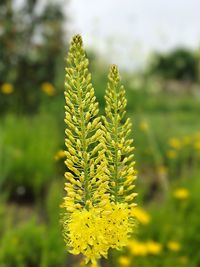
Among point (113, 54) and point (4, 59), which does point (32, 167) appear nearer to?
point (4, 59)

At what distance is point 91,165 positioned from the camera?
1601 millimetres

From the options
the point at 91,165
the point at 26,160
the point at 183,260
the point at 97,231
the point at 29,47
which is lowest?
the point at 183,260

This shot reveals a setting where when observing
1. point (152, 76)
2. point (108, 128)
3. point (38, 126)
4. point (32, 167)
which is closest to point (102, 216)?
point (108, 128)

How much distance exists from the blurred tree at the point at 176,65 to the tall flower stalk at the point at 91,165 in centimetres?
1896

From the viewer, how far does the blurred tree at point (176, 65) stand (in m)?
21.5

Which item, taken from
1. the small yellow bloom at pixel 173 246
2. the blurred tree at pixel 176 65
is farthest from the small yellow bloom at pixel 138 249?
the blurred tree at pixel 176 65

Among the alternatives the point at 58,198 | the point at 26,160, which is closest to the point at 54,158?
the point at 58,198

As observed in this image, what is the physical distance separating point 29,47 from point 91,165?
9.48m

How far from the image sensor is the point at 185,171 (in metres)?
7.69

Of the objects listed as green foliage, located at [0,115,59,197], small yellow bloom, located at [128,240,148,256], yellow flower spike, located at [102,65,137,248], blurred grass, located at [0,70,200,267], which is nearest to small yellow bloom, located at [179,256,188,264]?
blurred grass, located at [0,70,200,267]

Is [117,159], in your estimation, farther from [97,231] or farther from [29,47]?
[29,47]

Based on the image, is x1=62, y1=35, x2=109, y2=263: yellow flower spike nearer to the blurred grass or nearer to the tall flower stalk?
the tall flower stalk

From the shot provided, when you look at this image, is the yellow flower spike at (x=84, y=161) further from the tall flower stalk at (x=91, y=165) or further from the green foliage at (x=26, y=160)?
the green foliage at (x=26, y=160)

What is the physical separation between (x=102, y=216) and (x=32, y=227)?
2954 millimetres
